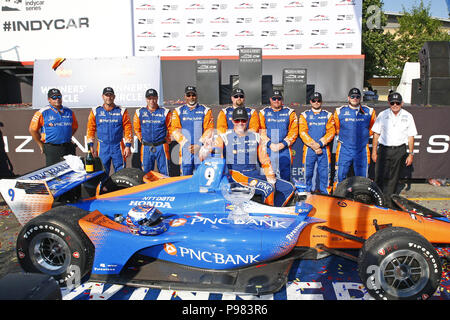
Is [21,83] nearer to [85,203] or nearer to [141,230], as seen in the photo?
[85,203]

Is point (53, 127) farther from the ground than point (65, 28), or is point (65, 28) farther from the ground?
point (65, 28)

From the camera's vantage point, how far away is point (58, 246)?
11.8 feet

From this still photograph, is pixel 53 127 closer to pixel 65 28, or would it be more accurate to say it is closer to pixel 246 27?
pixel 65 28

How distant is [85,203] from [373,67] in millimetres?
27152

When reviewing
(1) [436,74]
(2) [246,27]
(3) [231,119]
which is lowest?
(3) [231,119]

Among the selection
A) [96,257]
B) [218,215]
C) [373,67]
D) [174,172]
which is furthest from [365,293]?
[373,67]

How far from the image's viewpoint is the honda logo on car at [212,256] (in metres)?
3.38

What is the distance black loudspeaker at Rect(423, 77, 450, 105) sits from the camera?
7.23 meters

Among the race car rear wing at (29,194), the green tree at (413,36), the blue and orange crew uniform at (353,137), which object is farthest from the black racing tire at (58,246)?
the green tree at (413,36)

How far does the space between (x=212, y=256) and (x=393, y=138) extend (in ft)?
12.7

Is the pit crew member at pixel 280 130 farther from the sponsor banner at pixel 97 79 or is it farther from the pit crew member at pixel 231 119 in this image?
the sponsor banner at pixel 97 79

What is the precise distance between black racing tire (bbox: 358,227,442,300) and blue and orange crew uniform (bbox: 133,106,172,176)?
11.7 ft

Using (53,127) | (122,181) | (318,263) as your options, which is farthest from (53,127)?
(318,263)

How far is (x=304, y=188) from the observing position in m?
4.18
